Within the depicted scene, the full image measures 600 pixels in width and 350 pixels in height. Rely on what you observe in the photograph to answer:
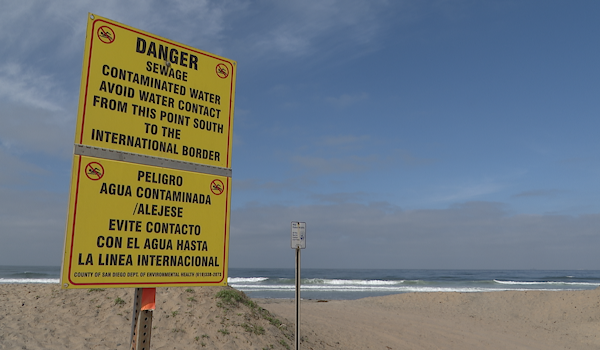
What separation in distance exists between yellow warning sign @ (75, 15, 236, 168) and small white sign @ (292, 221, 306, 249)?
3101mm

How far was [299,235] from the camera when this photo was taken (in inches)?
259

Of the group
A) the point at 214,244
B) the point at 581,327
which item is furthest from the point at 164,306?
the point at 581,327

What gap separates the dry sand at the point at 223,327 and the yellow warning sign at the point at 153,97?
577 centimetres

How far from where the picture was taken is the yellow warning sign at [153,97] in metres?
3.14

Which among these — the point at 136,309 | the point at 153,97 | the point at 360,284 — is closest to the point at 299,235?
the point at 136,309

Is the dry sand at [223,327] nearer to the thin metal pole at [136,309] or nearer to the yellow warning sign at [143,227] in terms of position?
the thin metal pole at [136,309]

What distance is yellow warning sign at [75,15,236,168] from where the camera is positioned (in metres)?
3.14

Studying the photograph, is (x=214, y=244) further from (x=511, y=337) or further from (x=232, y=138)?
(x=511, y=337)

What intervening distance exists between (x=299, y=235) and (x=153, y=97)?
3.77 m

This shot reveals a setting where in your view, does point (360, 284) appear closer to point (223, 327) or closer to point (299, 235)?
point (223, 327)

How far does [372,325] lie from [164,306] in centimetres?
704

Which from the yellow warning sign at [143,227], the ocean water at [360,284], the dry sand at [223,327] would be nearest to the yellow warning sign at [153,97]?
the yellow warning sign at [143,227]

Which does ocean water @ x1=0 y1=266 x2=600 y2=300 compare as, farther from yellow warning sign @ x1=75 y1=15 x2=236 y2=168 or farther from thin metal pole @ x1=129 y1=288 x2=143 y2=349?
yellow warning sign @ x1=75 y1=15 x2=236 y2=168

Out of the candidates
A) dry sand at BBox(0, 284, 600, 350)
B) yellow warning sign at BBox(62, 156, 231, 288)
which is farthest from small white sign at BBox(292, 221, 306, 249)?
dry sand at BBox(0, 284, 600, 350)
